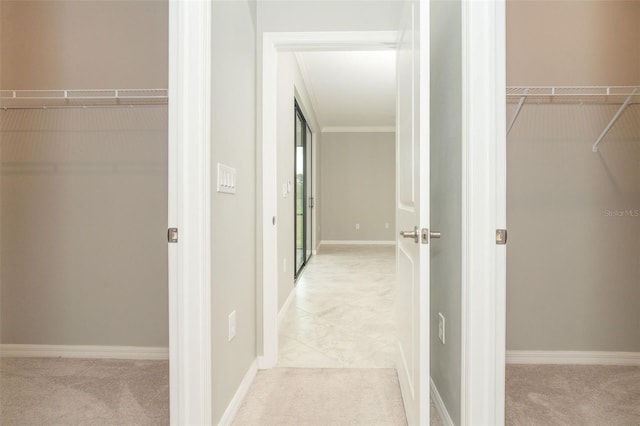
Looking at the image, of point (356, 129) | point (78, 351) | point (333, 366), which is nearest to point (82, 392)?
point (78, 351)

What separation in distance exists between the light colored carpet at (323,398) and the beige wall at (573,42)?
1.98 meters

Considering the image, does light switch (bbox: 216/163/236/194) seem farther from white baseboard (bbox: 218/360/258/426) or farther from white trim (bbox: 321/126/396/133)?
white trim (bbox: 321/126/396/133)

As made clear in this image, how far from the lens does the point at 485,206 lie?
48.2 inches

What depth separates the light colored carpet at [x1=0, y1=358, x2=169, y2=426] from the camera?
5.41 feet

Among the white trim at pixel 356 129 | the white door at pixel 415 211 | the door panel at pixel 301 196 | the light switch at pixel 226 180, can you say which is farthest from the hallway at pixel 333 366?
the white trim at pixel 356 129

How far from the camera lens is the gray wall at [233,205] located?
1478 millimetres

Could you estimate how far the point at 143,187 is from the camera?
7.41 ft

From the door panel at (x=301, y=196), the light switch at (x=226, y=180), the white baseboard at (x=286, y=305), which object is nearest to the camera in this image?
the light switch at (x=226, y=180)

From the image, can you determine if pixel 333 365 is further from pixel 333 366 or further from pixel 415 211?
pixel 415 211

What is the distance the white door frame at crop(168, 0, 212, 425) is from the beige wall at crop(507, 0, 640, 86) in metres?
1.87

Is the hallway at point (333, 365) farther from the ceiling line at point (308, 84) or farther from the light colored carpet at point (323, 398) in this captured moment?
the ceiling line at point (308, 84)

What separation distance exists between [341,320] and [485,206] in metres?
2.07

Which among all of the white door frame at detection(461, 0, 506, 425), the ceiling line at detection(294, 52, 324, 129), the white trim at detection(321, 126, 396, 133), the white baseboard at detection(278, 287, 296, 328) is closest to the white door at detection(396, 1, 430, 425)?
the white door frame at detection(461, 0, 506, 425)

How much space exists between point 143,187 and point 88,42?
38.1 inches
